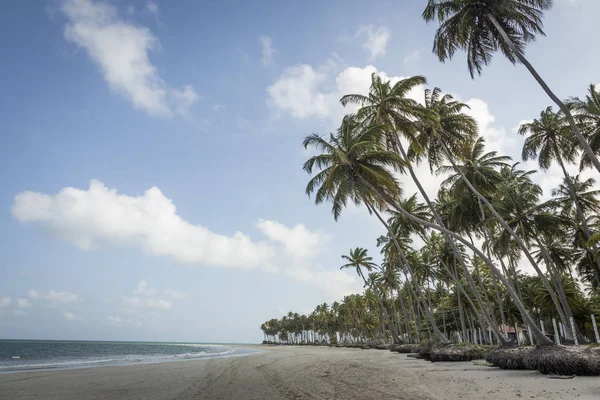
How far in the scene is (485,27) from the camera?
49.0ft

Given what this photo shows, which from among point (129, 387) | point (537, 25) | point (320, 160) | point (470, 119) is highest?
point (537, 25)

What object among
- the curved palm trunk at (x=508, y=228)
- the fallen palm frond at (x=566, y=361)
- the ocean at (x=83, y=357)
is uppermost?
the curved palm trunk at (x=508, y=228)

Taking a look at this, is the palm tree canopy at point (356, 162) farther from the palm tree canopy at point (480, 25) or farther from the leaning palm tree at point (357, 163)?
the palm tree canopy at point (480, 25)

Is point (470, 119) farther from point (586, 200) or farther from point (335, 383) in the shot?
point (335, 383)

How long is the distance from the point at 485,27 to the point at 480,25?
237 millimetres

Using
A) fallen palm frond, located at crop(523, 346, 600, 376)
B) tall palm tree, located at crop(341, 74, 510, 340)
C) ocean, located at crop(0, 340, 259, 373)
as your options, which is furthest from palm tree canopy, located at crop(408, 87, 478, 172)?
ocean, located at crop(0, 340, 259, 373)

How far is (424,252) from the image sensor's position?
3809cm

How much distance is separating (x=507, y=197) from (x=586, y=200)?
730cm

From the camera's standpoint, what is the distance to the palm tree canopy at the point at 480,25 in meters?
13.8

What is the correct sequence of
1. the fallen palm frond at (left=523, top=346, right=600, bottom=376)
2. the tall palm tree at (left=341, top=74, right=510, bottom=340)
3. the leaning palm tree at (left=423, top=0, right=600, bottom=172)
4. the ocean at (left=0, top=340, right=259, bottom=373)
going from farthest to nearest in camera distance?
the ocean at (left=0, top=340, right=259, bottom=373) < the tall palm tree at (left=341, top=74, right=510, bottom=340) < the leaning palm tree at (left=423, top=0, right=600, bottom=172) < the fallen palm frond at (left=523, top=346, right=600, bottom=376)

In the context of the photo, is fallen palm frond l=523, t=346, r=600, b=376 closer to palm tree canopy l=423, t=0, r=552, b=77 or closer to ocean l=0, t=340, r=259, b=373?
palm tree canopy l=423, t=0, r=552, b=77

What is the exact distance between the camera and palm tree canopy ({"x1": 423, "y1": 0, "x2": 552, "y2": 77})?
13.8 m

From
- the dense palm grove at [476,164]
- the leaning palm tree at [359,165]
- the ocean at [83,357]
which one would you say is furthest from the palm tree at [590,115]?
the ocean at [83,357]

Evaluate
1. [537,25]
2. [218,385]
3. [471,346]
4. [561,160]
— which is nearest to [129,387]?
[218,385]
